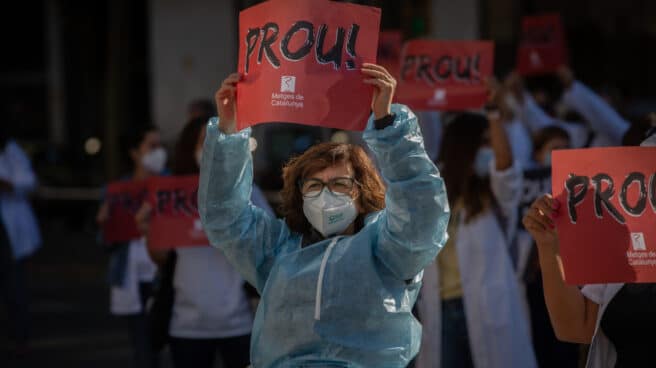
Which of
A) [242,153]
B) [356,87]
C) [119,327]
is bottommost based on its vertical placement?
[119,327]

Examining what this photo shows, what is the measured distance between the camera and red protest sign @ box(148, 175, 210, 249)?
554 cm

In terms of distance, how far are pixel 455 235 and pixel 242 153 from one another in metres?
2.19

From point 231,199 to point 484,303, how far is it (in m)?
2.23

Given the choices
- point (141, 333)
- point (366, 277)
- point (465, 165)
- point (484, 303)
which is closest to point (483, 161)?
point (465, 165)

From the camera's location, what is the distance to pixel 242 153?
3656 mm

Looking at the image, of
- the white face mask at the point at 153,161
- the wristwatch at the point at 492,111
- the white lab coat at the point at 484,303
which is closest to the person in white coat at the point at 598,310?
the white lab coat at the point at 484,303

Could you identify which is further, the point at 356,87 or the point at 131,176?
the point at 131,176

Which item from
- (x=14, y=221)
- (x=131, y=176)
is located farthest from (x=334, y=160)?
(x=14, y=221)

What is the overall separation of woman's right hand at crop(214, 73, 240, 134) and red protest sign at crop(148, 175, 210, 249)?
1.90 meters

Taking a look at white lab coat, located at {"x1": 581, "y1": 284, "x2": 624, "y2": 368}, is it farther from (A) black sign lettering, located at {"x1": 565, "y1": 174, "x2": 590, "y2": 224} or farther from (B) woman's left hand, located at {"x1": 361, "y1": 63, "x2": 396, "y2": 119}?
(B) woman's left hand, located at {"x1": 361, "y1": 63, "x2": 396, "y2": 119}

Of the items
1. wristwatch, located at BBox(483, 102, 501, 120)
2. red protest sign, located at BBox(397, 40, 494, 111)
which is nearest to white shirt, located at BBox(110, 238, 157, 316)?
red protest sign, located at BBox(397, 40, 494, 111)

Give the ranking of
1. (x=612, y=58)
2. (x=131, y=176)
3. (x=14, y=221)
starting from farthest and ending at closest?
(x=612, y=58), (x=14, y=221), (x=131, y=176)

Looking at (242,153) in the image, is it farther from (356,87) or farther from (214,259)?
(214,259)

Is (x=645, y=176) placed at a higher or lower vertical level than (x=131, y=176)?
higher
